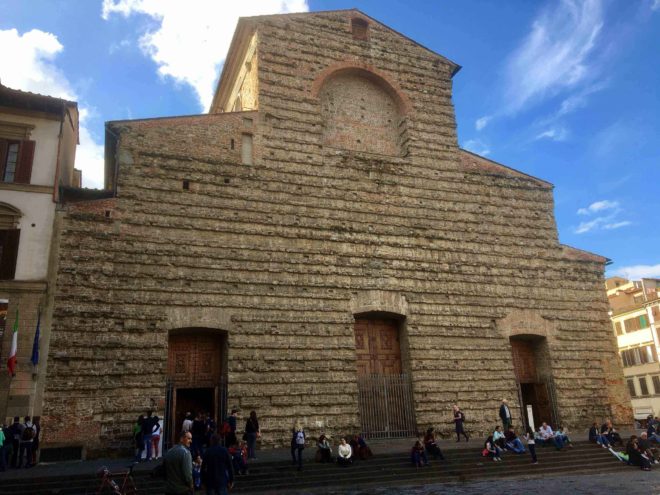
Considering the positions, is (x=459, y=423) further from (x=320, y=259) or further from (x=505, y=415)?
(x=320, y=259)

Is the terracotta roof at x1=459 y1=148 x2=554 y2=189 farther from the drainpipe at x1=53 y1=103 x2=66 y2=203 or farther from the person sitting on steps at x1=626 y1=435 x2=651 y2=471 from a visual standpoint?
the drainpipe at x1=53 y1=103 x2=66 y2=203

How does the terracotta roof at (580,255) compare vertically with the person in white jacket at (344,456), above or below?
above

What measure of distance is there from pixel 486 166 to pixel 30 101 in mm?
13362

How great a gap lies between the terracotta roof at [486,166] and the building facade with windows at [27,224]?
38.3 feet

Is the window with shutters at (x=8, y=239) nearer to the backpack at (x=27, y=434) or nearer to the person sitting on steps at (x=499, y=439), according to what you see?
the backpack at (x=27, y=434)

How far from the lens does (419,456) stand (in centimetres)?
1166

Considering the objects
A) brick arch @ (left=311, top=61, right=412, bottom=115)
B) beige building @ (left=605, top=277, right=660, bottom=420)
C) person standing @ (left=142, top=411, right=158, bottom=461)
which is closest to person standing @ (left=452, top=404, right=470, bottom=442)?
person standing @ (left=142, top=411, right=158, bottom=461)

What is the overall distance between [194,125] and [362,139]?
5275 mm

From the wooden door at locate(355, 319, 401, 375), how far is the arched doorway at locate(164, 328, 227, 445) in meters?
3.65

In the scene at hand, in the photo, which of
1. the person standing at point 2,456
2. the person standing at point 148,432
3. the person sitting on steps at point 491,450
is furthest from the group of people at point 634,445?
the person standing at point 2,456

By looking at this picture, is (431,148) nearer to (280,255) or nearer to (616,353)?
→ (280,255)

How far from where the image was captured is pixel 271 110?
16172mm

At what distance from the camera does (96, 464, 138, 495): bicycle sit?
8512 mm

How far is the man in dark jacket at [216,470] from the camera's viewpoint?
656cm
